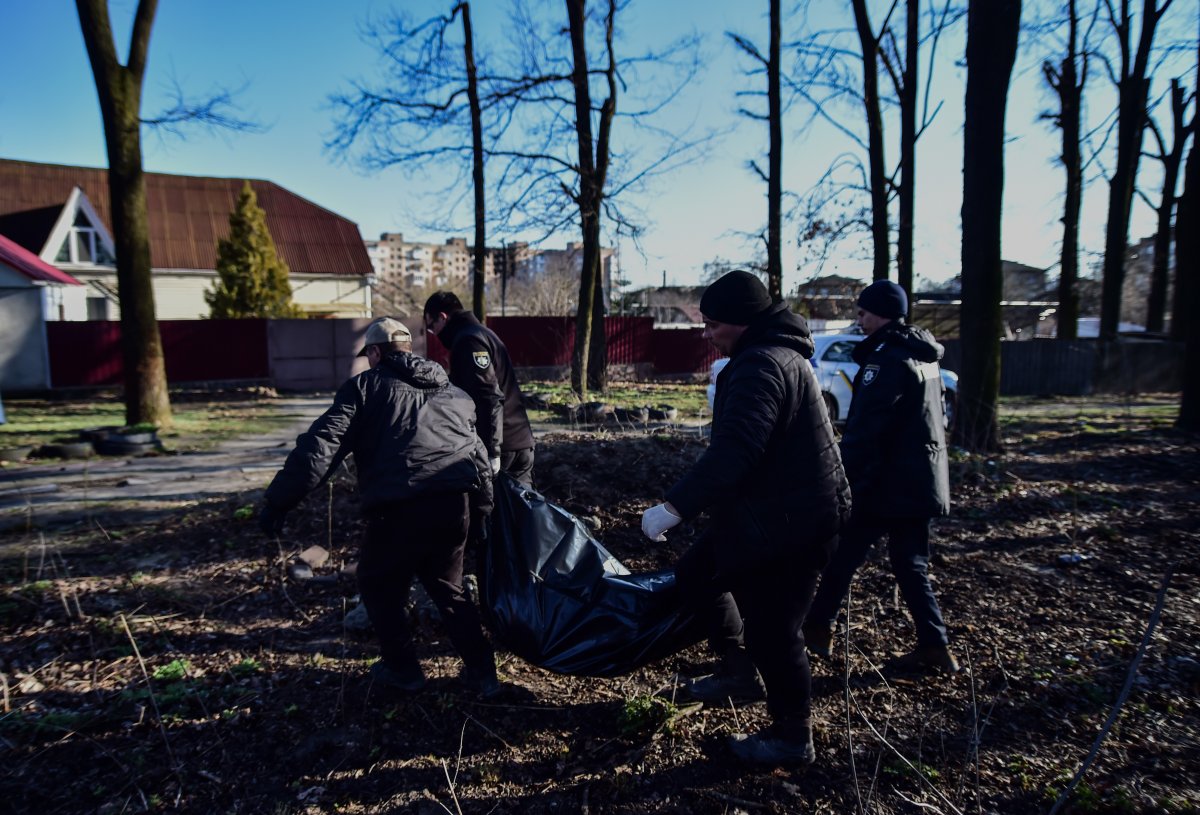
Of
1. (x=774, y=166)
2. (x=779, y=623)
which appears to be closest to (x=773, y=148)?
(x=774, y=166)

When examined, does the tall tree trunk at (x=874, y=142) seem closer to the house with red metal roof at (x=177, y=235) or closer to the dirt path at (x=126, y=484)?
the dirt path at (x=126, y=484)

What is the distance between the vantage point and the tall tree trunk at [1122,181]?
721 inches

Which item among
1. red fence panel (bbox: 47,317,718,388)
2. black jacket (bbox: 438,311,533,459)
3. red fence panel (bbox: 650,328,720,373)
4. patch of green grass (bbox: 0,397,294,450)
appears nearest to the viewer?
black jacket (bbox: 438,311,533,459)

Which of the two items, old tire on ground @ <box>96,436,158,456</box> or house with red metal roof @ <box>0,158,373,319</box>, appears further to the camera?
house with red metal roof @ <box>0,158,373,319</box>

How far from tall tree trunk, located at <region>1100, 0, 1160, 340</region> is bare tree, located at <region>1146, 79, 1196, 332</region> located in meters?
1.27

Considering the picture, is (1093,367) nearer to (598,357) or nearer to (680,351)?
(680,351)

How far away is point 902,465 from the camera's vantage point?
316 centimetres

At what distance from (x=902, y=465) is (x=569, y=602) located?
1606 millimetres

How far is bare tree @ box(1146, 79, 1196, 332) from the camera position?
19.7m

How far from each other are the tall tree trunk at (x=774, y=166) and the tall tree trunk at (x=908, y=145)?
→ 2736mm

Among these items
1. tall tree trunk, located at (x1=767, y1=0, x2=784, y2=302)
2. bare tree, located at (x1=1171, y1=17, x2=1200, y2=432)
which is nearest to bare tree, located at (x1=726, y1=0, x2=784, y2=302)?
tall tree trunk, located at (x1=767, y1=0, x2=784, y2=302)

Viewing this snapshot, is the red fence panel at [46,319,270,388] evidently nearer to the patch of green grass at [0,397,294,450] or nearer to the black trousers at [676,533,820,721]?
the patch of green grass at [0,397,294,450]

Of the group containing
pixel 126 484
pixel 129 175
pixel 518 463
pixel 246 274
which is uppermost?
pixel 129 175

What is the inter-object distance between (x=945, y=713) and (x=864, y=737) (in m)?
0.44
